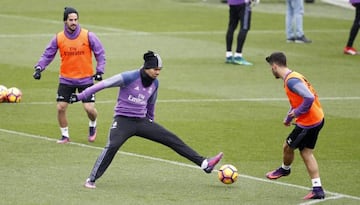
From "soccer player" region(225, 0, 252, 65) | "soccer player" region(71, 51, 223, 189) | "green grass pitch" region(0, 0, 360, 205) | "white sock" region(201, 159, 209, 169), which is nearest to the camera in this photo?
"soccer player" region(71, 51, 223, 189)

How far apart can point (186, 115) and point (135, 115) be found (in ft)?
19.4

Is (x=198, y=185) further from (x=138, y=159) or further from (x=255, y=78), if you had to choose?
(x=255, y=78)

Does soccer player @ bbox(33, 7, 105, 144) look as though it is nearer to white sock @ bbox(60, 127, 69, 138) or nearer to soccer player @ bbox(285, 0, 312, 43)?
white sock @ bbox(60, 127, 69, 138)

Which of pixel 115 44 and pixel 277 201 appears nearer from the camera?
pixel 277 201

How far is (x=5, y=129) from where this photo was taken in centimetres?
1880

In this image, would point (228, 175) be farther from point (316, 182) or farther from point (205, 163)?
point (316, 182)

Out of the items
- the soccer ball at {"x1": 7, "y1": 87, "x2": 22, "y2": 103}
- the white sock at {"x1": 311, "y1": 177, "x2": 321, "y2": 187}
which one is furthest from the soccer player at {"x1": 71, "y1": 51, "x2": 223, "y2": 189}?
the soccer ball at {"x1": 7, "y1": 87, "x2": 22, "y2": 103}

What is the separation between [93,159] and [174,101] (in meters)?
5.79

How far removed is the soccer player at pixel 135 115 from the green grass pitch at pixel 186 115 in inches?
14.6

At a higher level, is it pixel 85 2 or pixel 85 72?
pixel 85 72

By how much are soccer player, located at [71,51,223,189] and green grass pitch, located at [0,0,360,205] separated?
1.21 feet

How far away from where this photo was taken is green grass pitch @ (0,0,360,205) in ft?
47.4

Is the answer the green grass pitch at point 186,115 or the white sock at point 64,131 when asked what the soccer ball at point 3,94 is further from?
the white sock at point 64,131

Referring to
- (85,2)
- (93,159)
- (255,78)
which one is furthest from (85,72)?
(85,2)
